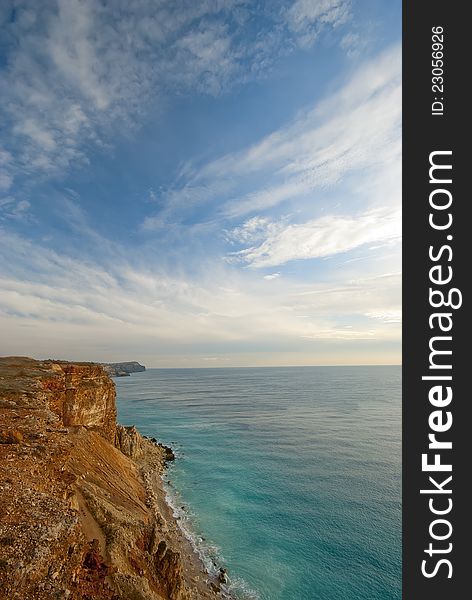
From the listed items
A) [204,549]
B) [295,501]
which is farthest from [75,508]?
[295,501]

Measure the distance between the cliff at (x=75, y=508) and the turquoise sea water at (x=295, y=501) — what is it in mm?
5228

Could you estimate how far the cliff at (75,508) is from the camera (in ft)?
29.9

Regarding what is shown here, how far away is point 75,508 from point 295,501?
32531 mm

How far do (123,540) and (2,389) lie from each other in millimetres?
14748

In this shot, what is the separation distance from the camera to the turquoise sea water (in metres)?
27.2

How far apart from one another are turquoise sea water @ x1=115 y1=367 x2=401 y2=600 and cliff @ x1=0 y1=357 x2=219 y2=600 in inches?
206

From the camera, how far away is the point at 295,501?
39.9m

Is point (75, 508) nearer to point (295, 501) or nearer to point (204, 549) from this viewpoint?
point (204, 549)

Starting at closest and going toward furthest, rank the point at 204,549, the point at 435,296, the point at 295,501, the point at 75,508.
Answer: the point at 435,296 < the point at 75,508 < the point at 204,549 < the point at 295,501

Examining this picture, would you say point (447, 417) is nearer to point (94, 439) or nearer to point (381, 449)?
point (94, 439)

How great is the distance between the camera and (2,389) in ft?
79.7

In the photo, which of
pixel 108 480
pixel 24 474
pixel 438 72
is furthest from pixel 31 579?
pixel 108 480

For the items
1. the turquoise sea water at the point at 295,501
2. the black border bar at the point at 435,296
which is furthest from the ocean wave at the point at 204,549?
the black border bar at the point at 435,296

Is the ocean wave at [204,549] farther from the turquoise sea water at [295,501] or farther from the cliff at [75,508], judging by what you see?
the cliff at [75,508]
